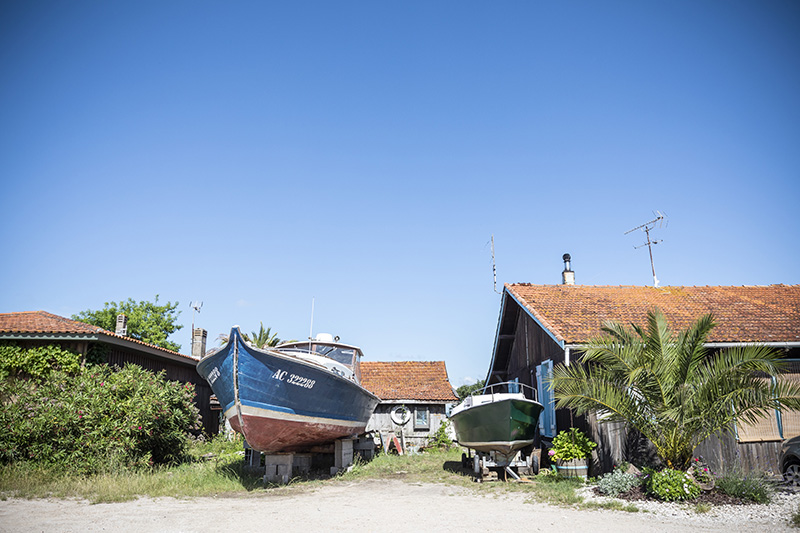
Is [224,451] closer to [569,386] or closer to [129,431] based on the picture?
[129,431]

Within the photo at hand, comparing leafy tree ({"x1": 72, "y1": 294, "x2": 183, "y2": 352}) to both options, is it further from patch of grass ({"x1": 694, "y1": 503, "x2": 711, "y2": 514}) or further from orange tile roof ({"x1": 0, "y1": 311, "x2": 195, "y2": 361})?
patch of grass ({"x1": 694, "y1": 503, "x2": 711, "y2": 514})

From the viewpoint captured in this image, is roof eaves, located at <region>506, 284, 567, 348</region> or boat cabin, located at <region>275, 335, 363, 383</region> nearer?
roof eaves, located at <region>506, 284, 567, 348</region>

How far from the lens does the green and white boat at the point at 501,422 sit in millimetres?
11627

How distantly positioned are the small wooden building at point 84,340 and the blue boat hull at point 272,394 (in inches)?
191

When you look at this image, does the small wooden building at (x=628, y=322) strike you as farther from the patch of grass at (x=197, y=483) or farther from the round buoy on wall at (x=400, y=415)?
the round buoy on wall at (x=400, y=415)

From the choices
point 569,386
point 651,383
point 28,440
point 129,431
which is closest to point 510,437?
point 569,386

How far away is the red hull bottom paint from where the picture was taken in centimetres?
1072

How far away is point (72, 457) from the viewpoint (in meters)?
11.5

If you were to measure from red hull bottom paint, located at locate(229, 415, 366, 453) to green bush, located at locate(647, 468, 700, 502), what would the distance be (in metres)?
6.92

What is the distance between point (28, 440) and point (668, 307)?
54.6ft

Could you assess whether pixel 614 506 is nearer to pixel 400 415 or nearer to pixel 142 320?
pixel 400 415

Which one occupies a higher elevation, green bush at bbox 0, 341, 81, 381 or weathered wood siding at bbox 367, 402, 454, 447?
green bush at bbox 0, 341, 81, 381

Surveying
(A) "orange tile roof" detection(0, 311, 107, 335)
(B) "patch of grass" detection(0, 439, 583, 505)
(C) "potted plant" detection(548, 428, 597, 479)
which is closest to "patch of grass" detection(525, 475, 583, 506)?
(B) "patch of grass" detection(0, 439, 583, 505)

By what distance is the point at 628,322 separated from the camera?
46.9 feet
